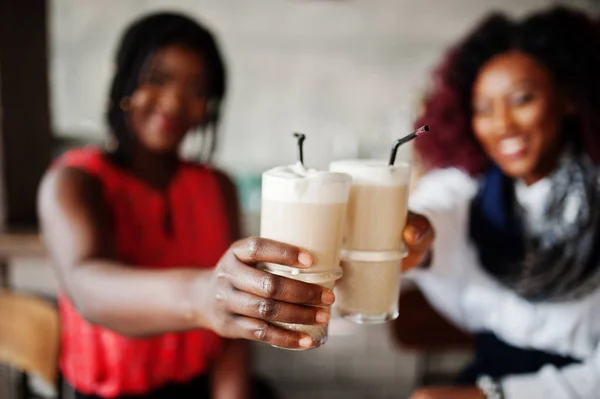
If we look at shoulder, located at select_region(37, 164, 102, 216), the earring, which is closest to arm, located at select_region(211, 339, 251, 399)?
shoulder, located at select_region(37, 164, 102, 216)

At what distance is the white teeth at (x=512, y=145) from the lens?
1.26 metres

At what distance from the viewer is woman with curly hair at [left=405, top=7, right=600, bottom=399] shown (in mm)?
1264

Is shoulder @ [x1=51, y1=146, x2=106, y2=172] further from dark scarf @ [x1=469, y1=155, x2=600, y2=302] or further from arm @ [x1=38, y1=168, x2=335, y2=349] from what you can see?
dark scarf @ [x1=469, y1=155, x2=600, y2=302]

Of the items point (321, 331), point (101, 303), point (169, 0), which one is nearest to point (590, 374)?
point (321, 331)

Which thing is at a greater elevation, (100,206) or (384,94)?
(384,94)

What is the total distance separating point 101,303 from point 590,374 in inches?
38.7

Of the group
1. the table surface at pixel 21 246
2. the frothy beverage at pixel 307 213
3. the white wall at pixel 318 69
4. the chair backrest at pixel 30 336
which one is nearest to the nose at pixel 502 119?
the frothy beverage at pixel 307 213

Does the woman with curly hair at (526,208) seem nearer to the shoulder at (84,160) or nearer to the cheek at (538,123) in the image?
the cheek at (538,123)

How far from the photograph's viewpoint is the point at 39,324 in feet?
5.60

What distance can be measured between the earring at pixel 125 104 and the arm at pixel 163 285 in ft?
0.86

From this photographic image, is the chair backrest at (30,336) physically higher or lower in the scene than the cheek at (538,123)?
lower

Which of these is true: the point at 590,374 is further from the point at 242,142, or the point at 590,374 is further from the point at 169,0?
the point at 169,0

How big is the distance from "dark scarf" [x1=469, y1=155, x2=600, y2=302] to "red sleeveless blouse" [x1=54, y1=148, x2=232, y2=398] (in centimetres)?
78

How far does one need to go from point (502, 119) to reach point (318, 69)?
5.44 feet
